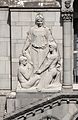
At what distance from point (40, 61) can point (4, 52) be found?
163 cm

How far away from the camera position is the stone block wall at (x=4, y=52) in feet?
69.3

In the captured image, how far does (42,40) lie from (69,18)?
54.5 inches

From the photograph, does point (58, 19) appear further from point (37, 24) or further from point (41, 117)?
point (41, 117)

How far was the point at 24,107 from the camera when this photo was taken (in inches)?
741

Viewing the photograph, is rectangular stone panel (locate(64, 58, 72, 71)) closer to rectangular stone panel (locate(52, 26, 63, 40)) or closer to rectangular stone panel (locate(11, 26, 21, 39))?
rectangular stone panel (locate(52, 26, 63, 40))

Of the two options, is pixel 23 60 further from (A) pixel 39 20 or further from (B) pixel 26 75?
(A) pixel 39 20

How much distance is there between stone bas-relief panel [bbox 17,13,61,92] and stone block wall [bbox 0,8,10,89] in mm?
749

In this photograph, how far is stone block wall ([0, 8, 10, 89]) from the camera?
2111cm

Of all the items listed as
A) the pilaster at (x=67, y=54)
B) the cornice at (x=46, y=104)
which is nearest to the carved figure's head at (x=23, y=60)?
the pilaster at (x=67, y=54)

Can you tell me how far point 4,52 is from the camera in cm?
2111

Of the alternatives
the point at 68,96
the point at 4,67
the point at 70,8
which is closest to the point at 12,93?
the point at 4,67

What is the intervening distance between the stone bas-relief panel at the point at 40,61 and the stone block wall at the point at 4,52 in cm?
75

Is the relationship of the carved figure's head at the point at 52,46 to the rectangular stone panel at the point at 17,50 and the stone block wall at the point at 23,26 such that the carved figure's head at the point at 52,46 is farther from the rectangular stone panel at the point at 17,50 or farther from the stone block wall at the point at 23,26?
the rectangular stone panel at the point at 17,50

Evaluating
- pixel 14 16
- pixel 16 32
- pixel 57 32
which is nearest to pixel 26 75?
pixel 16 32
